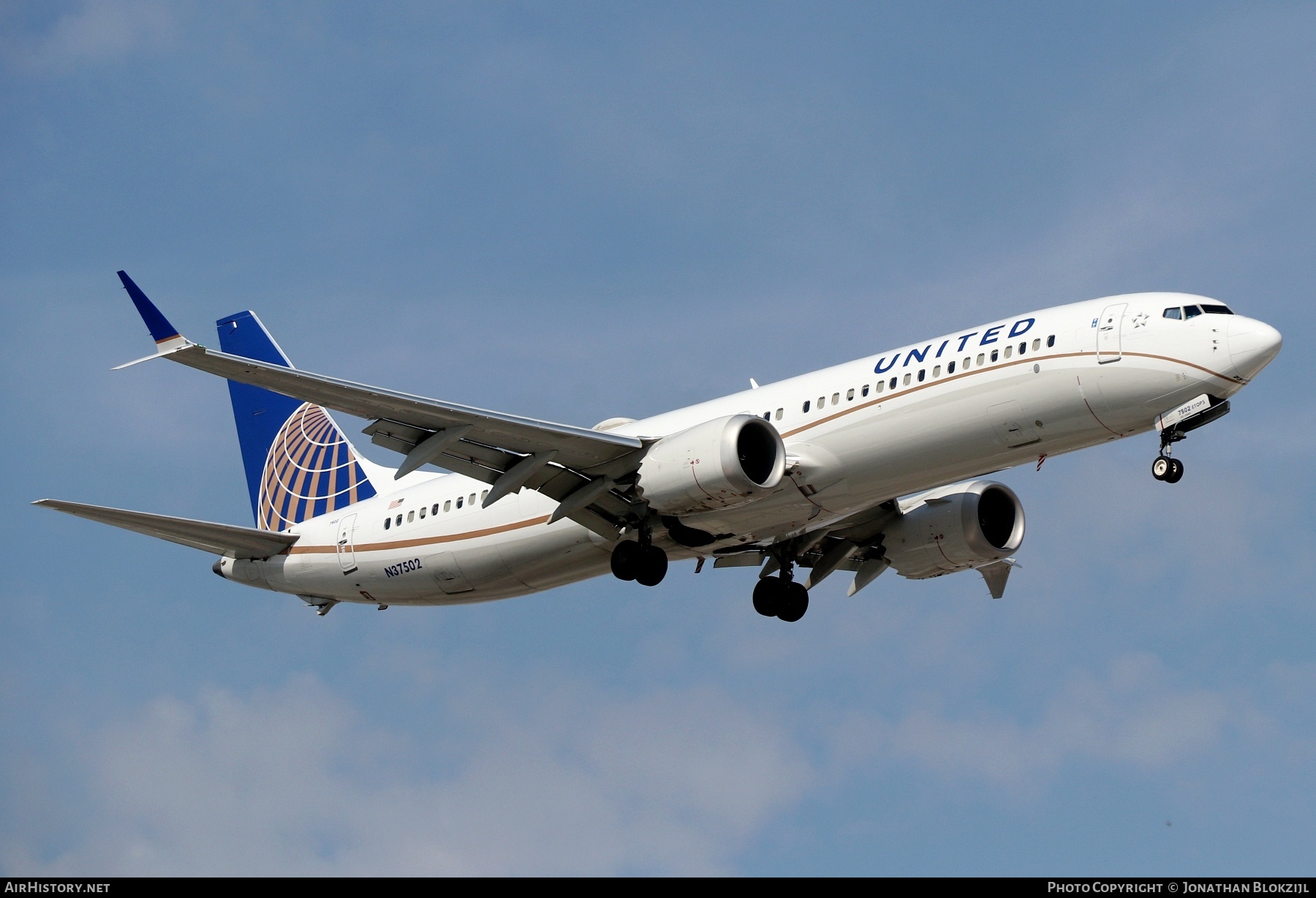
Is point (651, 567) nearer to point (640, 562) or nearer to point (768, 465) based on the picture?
point (640, 562)

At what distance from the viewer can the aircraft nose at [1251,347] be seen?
89.0 ft

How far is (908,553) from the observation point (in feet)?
116

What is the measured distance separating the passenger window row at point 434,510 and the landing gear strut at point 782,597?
7.13m

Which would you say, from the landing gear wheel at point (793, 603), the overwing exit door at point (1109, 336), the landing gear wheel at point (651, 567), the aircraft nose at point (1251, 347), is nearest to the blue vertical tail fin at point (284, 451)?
the landing gear wheel at point (651, 567)

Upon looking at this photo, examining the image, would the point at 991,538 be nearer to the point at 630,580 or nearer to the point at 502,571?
the point at 630,580

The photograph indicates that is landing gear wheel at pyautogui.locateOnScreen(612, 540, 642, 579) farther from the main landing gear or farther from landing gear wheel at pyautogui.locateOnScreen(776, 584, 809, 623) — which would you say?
landing gear wheel at pyautogui.locateOnScreen(776, 584, 809, 623)

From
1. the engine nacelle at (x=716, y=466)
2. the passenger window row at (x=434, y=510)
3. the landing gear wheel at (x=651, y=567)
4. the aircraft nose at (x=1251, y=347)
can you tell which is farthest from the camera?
the passenger window row at (x=434, y=510)

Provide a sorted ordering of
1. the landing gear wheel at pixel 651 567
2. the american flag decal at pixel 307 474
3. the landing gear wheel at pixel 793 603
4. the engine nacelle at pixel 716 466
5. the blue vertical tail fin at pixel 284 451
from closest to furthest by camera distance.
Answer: the engine nacelle at pixel 716 466, the landing gear wheel at pixel 651 567, the landing gear wheel at pixel 793 603, the american flag decal at pixel 307 474, the blue vertical tail fin at pixel 284 451

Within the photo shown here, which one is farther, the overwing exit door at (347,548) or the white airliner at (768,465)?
the overwing exit door at (347,548)

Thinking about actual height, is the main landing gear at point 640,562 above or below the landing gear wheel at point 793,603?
below

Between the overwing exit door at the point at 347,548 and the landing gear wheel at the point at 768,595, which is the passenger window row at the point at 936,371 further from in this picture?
the overwing exit door at the point at 347,548

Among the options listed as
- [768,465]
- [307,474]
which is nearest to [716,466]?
[768,465]

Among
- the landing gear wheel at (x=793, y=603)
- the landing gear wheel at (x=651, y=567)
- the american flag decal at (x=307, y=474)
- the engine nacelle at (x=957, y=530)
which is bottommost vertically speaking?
the landing gear wheel at (x=651, y=567)

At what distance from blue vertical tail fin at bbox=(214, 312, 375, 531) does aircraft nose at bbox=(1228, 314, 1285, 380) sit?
2103 centimetres
